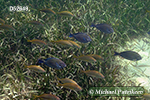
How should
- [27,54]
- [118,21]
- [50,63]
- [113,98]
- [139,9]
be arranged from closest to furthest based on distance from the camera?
[50,63] → [113,98] → [27,54] → [118,21] → [139,9]

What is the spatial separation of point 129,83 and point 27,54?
3.08 m

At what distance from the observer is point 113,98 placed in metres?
3.24

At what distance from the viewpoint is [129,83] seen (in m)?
3.66

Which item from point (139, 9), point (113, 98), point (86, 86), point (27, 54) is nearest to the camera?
point (113, 98)

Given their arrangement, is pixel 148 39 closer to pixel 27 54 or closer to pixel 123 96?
pixel 123 96

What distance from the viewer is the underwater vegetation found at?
3150 mm

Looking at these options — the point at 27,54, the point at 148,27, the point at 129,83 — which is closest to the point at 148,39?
the point at 148,27

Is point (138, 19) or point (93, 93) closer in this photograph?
point (93, 93)

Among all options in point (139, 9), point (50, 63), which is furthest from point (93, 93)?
point (139, 9)

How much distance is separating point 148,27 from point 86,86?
3912mm

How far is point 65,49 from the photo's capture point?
4.02m

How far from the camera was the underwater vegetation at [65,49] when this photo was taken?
3.15m

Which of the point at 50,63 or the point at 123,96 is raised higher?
the point at 50,63

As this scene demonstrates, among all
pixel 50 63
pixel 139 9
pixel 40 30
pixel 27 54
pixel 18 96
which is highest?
pixel 139 9
